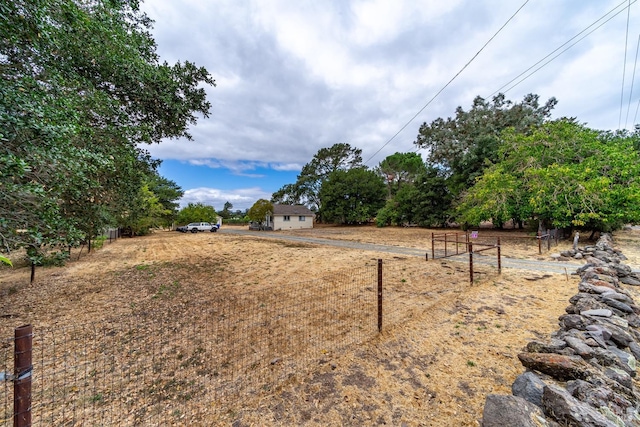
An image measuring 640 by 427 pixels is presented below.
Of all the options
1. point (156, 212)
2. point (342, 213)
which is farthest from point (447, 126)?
point (156, 212)

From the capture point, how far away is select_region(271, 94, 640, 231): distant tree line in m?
10.6

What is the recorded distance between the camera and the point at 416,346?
3180 mm

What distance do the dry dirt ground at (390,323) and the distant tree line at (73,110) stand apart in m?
1.72

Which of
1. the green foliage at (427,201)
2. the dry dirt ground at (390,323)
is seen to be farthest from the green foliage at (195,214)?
the green foliage at (427,201)

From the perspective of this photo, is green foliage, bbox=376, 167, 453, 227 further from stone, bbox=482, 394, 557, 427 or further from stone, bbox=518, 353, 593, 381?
stone, bbox=482, 394, 557, 427

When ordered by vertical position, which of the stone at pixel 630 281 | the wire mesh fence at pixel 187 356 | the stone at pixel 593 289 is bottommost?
the wire mesh fence at pixel 187 356

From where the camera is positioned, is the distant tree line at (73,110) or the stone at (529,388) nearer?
the stone at (529,388)

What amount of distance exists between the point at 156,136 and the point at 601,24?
13449 mm

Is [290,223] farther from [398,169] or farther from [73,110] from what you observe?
[73,110]

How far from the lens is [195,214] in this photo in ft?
95.9

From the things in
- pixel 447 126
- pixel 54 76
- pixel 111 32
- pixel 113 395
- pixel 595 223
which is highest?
pixel 447 126

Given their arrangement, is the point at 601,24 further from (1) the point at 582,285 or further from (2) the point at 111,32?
(2) the point at 111,32

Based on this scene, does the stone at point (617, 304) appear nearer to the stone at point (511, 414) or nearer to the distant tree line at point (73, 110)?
the stone at point (511, 414)

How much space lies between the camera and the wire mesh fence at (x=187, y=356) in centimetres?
227
